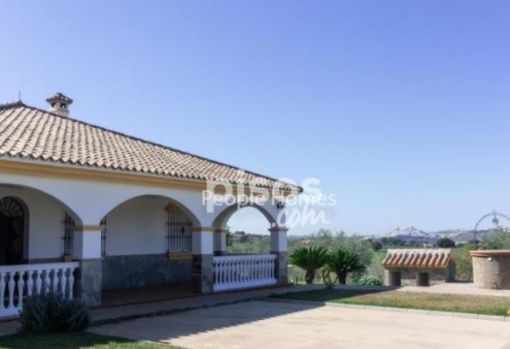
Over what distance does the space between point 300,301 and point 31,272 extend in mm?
5703

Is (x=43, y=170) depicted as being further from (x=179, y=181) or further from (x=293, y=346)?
(x=293, y=346)

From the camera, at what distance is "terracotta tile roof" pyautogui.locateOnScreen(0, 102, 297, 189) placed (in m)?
9.82

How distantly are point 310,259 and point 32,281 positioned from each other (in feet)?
29.8

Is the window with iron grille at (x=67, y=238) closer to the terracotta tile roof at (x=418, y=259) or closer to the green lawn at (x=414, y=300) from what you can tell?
the green lawn at (x=414, y=300)

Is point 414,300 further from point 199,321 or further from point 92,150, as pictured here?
point 92,150

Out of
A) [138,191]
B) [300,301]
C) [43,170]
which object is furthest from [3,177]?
[300,301]

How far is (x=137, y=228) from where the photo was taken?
47.2 ft

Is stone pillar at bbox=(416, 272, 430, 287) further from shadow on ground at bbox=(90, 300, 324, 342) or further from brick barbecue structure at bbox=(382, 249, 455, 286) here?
shadow on ground at bbox=(90, 300, 324, 342)

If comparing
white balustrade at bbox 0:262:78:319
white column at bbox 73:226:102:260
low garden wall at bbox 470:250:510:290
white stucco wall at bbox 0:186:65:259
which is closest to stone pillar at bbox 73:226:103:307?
white column at bbox 73:226:102:260

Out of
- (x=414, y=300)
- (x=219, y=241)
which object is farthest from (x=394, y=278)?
(x=219, y=241)

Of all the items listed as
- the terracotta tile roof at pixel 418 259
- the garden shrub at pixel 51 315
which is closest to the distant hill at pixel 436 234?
the terracotta tile roof at pixel 418 259

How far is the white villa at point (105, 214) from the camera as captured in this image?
9.74 m

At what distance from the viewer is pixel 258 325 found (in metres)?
8.67

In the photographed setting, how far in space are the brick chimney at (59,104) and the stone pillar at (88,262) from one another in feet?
24.7
